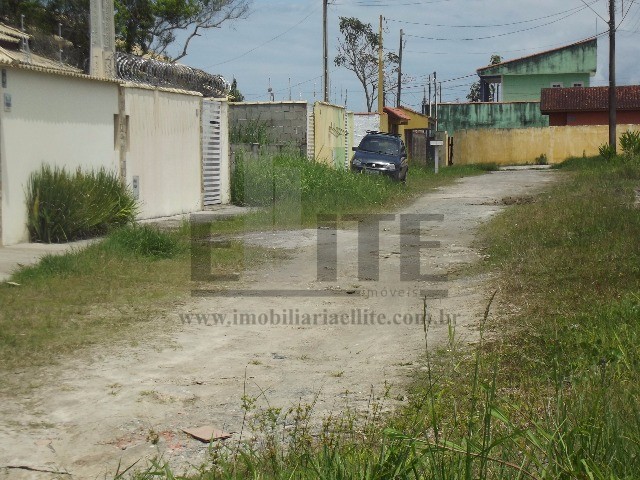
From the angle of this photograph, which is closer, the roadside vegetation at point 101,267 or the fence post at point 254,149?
the roadside vegetation at point 101,267

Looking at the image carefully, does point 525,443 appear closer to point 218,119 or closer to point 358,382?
point 358,382

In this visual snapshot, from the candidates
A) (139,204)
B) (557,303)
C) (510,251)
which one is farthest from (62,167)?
(557,303)

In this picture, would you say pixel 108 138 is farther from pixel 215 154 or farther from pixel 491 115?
pixel 491 115

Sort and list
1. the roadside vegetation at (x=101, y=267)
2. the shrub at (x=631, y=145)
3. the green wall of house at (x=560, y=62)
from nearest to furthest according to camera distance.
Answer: the roadside vegetation at (x=101, y=267)
the shrub at (x=631, y=145)
the green wall of house at (x=560, y=62)

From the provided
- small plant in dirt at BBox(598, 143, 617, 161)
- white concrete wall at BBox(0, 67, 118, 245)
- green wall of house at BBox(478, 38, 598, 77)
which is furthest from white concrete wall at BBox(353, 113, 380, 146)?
green wall of house at BBox(478, 38, 598, 77)

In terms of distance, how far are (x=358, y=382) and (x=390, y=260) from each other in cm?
598

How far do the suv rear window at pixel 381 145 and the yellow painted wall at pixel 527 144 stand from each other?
20368 mm

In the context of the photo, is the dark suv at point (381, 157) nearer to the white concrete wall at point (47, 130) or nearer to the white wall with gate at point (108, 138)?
the white wall with gate at point (108, 138)

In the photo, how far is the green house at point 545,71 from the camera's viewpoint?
6744 centimetres

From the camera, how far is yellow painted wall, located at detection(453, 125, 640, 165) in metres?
46.4

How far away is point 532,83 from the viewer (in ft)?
226

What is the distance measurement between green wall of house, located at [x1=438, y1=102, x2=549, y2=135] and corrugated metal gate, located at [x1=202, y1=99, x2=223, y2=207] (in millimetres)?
39828

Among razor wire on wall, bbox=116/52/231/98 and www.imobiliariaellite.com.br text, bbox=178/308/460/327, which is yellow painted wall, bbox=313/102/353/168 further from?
www.imobiliariaellite.com.br text, bbox=178/308/460/327

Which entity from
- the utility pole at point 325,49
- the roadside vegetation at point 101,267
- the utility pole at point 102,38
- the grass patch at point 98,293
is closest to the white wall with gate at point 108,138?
the roadside vegetation at point 101,267
